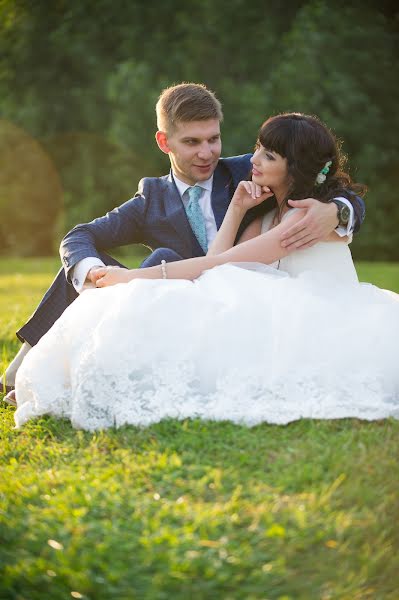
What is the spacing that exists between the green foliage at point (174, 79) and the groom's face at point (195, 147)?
48.9 feet

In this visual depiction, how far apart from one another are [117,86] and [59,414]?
1901 centimetres

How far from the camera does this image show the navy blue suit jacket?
4.82 m

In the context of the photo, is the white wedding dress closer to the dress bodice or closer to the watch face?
the dress bodice

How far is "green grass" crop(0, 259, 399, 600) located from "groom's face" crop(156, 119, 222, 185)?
199cm

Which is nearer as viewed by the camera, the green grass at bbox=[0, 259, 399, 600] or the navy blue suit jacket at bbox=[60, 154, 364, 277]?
the green grass at bbox=[0, 259, 399, 600]

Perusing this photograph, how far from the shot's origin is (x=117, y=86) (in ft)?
71.1

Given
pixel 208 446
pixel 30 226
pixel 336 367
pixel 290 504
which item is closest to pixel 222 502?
pixel 290 504

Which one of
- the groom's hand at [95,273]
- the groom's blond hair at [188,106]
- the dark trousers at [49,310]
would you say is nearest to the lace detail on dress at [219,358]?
the groom's hand at [95,273]

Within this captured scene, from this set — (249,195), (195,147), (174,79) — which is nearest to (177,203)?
(195,147)

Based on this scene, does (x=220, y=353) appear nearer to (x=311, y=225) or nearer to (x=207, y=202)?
(x=311, y=225)

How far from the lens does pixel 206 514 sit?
261 cm

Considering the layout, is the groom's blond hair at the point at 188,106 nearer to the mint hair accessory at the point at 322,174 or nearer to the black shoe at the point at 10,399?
the mint hair accessory at the point at 322,174

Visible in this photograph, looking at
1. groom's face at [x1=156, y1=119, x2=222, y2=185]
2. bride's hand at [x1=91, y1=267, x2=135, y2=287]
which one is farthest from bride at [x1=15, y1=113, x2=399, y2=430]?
groom's face at [x1=156, y1=119, x2=222, y2=185]

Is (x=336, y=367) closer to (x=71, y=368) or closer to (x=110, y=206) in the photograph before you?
(x=71, y=368)
